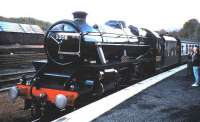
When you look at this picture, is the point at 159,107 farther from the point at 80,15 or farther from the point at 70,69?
the point at 80,15

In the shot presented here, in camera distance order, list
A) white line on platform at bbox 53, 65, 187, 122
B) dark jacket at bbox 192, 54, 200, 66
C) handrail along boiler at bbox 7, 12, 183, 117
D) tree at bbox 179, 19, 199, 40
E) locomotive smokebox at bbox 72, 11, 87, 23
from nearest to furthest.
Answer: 1. white line on platform at bbox 53, 65, 187, 122
2. handrail along boiler at bbox 7, 12, 183, 117
3. locomotive smokebox at bbox 72, 11, 87, 23
4. dark jacket at bbox 192, 54, 200, 66
5. tree at bbox 179, 19, 199, 40

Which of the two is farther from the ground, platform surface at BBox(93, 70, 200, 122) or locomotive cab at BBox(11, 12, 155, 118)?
locomotive cab at BBox(11, 12, 155, 118)

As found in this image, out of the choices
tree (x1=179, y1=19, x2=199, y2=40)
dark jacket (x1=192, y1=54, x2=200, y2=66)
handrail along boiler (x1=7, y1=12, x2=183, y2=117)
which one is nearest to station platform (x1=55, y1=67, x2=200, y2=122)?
handrail along boiler (x1=7, y1=12, x2=183, y2=117)

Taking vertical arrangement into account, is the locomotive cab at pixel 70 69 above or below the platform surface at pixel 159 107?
above

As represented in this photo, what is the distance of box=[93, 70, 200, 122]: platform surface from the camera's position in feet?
22.1

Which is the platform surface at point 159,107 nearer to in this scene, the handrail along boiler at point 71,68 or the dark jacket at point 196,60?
the handrail along boiler at point 71,68

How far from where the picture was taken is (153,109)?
25.0 ft

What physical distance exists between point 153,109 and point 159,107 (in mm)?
335

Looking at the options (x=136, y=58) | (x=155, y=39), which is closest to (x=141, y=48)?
(x=136, y=58)

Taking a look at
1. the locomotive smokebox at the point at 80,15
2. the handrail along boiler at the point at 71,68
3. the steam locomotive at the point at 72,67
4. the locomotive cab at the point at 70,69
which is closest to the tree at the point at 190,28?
the steam locomotive at the point at 72,67

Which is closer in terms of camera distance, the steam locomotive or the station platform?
the station platform

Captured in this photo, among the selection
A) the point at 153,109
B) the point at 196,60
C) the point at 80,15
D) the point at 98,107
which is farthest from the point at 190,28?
the point at 98,107

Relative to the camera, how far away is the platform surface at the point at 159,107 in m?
6.74

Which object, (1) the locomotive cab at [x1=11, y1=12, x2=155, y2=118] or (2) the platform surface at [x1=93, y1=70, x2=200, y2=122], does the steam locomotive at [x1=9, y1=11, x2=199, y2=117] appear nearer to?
(1) the locomotive cab at [x1=11, y1=12, x2=155, y2=118]
